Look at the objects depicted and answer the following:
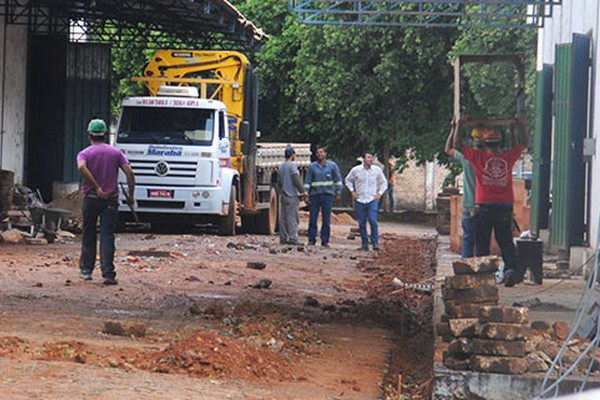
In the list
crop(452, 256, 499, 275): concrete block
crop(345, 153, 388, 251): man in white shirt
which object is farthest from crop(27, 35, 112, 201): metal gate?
crop(452, 256, 499, 275): concrete block

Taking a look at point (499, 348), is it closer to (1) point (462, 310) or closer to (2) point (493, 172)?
(1) point (462, 310)

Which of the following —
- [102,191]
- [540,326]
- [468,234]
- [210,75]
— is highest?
[210,75]

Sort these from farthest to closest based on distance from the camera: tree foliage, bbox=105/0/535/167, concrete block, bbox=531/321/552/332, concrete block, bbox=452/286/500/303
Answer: tree foliage, bbox=105/0/535/167, concrete block, bbox=531/321/552/332, concrete block, bbox=452/286/500/303

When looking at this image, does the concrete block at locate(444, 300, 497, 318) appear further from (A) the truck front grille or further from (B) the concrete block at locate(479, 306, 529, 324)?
(A) the truck front grille

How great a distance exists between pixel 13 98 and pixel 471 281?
21280 millimetres

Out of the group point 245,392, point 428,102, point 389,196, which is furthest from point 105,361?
point 389,196

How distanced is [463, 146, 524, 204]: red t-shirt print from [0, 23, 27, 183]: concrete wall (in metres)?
16.3

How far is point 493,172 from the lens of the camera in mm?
13945

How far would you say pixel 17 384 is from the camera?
7664mm

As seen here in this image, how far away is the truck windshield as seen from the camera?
2523cm

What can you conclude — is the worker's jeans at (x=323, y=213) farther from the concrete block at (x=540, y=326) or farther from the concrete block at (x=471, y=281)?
the concrete block at (x=471, y=281)

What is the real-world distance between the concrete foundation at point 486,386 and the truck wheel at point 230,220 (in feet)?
56.5

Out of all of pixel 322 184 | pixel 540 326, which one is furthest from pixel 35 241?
pixel 540 326

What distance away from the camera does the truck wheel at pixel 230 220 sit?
2592 cm
